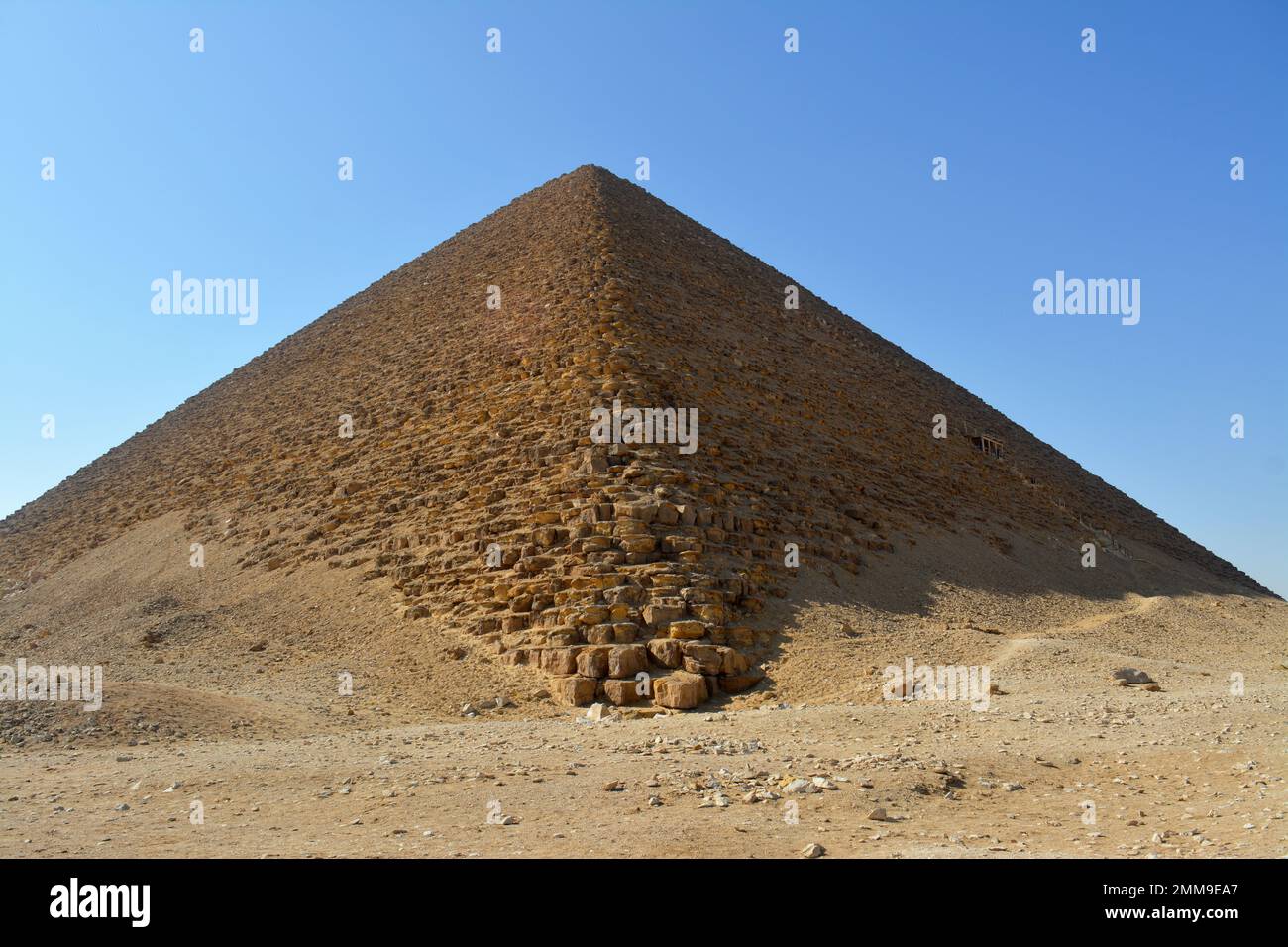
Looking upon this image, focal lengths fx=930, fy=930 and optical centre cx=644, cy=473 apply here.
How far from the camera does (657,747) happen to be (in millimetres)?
7770

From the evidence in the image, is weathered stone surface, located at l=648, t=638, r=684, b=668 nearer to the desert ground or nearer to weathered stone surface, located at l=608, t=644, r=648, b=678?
weathered stone surface, located at l=608, t=644, r=648, b=678

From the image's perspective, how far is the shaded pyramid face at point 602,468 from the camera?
12.1 m

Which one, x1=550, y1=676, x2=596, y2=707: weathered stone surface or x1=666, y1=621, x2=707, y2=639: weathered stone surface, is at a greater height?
x1=666, y1=621, x2=707, y2=639: weathered stone surface

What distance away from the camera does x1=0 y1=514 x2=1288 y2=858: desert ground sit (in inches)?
209

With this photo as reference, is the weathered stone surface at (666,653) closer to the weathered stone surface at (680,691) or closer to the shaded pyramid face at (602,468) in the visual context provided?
the shaded pyramid face at (602,468)

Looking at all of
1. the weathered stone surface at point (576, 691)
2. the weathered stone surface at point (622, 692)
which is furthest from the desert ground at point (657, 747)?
the weathered stone surface at point (622, 692)

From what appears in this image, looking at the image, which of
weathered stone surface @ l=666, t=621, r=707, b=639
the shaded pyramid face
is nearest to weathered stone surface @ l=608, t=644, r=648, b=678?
the shaded pyramid face

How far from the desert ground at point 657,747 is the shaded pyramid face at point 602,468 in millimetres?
779

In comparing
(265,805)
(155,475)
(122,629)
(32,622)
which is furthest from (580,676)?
(155,475)

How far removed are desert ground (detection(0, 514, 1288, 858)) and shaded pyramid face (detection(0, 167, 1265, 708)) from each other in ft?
2.55

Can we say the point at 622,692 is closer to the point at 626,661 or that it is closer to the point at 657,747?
the point at 626,661

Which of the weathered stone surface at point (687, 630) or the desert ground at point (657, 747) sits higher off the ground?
the weathered stone surface at point (687, 630)

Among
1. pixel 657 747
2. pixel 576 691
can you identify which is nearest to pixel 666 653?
pixel 576 691

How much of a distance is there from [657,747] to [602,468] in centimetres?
648
